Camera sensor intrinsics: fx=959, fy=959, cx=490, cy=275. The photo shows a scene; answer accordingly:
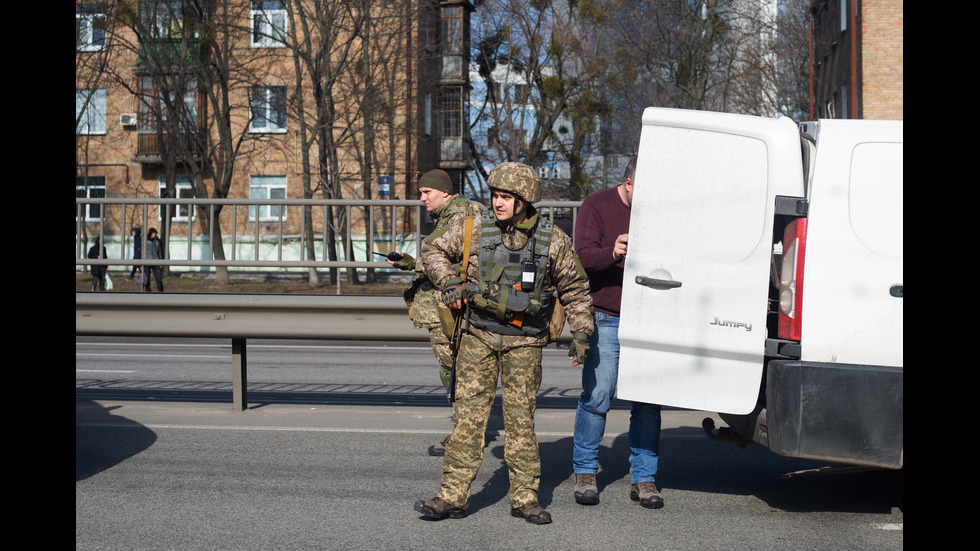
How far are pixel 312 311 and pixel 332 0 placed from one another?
77.8 ft

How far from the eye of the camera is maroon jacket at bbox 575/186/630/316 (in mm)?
5170

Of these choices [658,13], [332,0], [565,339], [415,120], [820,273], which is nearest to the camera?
[820,273]

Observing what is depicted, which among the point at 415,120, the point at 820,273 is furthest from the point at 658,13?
the point at 820,273

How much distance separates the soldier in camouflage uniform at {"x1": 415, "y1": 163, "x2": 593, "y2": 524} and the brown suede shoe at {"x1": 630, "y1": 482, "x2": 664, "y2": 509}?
61 centimetres

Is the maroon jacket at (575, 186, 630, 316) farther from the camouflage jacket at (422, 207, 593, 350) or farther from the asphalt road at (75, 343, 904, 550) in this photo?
the asphalt road at (75, 343, 904, 550)

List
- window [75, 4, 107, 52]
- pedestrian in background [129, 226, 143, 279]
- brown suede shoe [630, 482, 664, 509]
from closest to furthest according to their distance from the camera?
brown suede shoe [630, 482, 664, 509] < pedestrian in background [129, 226, 143, 279] < window [75, 4, 107, 52]

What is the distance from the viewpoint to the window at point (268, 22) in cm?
2895

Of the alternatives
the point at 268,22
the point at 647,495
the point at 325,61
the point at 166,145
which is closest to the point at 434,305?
the point at 647,495

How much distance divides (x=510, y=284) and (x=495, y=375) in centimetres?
47

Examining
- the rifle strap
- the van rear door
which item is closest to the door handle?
the van rear door

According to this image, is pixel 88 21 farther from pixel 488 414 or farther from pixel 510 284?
pixel 488 414

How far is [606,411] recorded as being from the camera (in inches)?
203
